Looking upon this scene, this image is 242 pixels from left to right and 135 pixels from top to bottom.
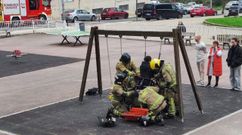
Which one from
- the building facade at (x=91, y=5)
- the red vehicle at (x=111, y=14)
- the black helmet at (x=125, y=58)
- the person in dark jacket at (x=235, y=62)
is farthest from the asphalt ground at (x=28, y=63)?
the building facade at (x=91, y=5)

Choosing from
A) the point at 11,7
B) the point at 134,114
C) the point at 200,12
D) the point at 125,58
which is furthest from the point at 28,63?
the point at 200,12

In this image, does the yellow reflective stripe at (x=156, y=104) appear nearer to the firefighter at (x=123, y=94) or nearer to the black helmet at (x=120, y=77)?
the firefighter at (x=123, y=94)

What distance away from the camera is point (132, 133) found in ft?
32.4

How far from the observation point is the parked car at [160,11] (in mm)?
49531

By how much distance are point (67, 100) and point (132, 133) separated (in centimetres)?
380

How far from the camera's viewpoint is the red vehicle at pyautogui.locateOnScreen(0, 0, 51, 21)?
40.8 metres

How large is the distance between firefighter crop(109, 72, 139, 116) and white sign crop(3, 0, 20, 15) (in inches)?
1245

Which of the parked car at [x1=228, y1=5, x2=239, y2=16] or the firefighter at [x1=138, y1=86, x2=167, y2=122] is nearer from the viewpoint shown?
the firefighter at [x1=138, y1=86, x2=167, y2=122]

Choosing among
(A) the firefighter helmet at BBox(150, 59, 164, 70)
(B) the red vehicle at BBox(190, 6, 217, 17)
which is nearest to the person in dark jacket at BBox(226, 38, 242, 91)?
(A) the firefighter helmet at BBox(150, 59, 164, 70)

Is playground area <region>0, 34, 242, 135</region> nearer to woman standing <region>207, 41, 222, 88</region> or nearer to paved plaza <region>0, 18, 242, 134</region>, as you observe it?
paved plaza <region>0, 18, 242, 134</region>

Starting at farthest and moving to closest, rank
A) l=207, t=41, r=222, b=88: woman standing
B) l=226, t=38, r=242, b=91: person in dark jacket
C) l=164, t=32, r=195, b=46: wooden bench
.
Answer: l=164, t=32, r=195, b=46: wooden bench
l=207, t=41, r=222, b=88: woman standing
l=226, t=38, r=242, b=91: person in dark jacket

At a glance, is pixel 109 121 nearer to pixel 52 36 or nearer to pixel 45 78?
pixel 45 78

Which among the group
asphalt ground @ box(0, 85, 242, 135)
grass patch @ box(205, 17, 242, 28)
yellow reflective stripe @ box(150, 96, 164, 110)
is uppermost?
grass patch @ box(205, 17, 242, 28)

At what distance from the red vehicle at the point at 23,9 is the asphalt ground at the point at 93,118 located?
96.6 ft
